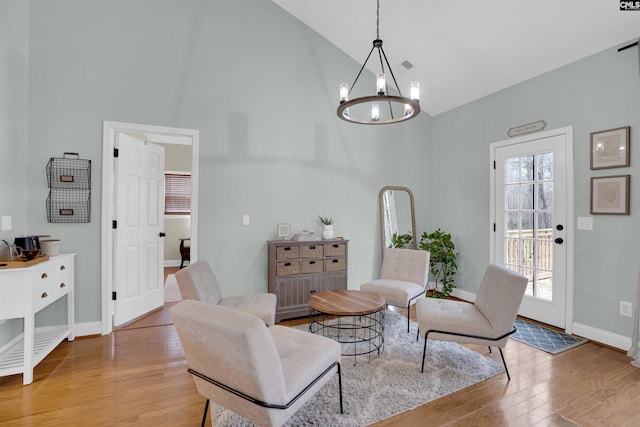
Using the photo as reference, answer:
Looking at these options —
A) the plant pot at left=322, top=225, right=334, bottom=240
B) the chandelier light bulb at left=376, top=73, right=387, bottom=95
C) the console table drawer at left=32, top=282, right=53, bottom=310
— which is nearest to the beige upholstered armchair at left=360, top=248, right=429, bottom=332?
the plant pot at left=322, top=225, right=334, bottom=240

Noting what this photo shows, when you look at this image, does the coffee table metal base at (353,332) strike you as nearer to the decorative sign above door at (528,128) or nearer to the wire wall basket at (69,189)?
the wire wall basket at (69,189)

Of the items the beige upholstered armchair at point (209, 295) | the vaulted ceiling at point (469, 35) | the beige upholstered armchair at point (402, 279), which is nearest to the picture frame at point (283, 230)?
the beige upholstered armchair at point (209, 295)

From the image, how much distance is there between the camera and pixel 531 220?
3.75 m

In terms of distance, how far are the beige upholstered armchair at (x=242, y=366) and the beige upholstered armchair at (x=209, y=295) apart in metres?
0.98

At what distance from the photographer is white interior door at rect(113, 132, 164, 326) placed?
3.43m

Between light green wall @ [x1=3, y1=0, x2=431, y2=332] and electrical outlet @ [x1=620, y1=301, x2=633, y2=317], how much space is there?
2671 mm

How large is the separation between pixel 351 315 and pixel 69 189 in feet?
9.94

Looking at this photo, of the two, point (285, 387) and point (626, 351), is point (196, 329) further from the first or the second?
point (626, 351)

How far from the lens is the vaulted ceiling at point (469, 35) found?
2.92m

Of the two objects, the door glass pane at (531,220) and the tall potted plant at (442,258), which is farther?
the tall potted plant at (442,258)

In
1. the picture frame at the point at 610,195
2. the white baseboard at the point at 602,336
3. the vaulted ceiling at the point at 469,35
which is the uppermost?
the vaulted ceiling at the point at 469,35

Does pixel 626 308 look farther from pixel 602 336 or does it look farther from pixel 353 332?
pixel 353 332

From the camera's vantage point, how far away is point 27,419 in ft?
6.36

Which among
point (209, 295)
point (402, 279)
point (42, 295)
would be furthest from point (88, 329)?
point (402, 279)
